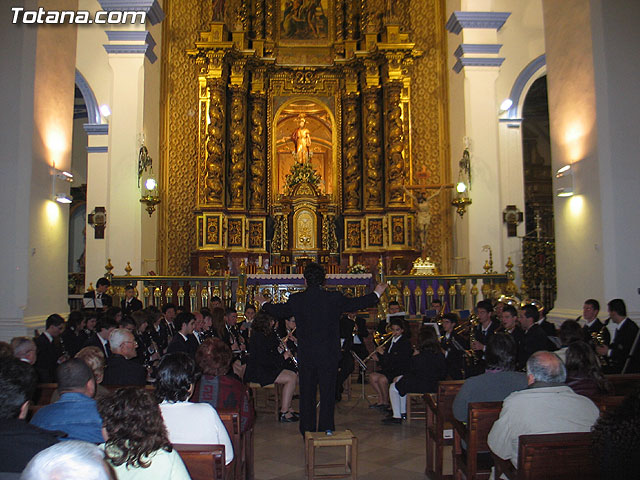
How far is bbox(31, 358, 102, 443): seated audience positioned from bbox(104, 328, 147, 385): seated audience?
157cm

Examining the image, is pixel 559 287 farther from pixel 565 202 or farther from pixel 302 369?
pixel 302 369

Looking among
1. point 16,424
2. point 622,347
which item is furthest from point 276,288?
point 16,424

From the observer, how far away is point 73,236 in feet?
71.4

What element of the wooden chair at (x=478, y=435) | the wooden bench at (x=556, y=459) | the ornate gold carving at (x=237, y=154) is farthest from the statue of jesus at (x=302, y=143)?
the wooden bench at (x=556, y=459)

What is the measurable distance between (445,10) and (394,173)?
5032mm

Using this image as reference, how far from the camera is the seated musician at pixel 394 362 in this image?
23.9ft

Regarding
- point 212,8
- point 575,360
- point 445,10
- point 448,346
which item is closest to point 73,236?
point 212,8

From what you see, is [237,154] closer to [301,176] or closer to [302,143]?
[301,176]

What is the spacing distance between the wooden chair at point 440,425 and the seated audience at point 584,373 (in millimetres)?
954

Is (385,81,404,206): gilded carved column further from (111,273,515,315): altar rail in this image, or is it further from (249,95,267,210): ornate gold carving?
(111,273,515,315): altar rail

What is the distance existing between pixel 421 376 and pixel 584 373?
2.60 metres

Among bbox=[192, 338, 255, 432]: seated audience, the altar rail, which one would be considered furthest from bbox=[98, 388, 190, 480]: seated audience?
the altar rail

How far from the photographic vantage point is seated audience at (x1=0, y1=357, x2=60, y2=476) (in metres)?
2.44

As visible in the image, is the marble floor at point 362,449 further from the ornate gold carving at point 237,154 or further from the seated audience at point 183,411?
the ornate gold carving at point 237,154
